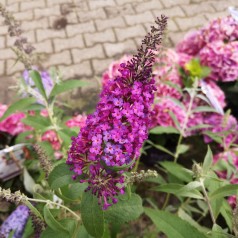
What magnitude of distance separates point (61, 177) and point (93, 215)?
0.48 feet

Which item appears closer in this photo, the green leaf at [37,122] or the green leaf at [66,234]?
the green leaf at [66,234]

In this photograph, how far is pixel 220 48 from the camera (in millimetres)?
2375

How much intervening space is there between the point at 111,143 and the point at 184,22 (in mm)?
3859

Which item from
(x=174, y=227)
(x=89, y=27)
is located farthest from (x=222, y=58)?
(x=89, y=27)

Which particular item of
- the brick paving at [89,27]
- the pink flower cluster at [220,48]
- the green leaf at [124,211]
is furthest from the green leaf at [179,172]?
the brick paving at [89,27]

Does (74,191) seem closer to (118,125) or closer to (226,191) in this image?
(118,125)

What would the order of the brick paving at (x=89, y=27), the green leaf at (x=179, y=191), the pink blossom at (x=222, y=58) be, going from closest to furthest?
the green leaf at (x=179, y=191) → the pink blossom at (x=222, y=58) → the brick paving at (x=89, y=27)

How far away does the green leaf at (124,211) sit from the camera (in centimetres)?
123

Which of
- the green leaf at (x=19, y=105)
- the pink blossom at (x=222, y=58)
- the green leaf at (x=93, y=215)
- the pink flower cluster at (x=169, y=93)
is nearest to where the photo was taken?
the green leaf at (x=93, y=215)

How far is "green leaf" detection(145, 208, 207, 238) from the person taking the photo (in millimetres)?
1220

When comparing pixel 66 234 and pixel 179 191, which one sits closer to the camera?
pixel 66 234

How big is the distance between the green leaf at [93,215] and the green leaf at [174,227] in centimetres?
28

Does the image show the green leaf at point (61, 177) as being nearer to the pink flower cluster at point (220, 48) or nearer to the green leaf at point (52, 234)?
the green leaf at point (52, 234)

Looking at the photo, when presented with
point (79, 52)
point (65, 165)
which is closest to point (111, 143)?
point (65, 165)
